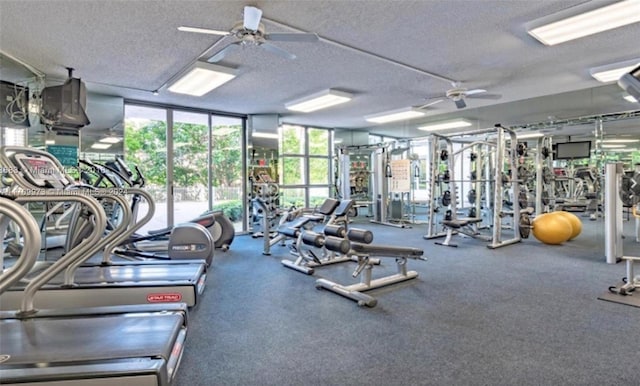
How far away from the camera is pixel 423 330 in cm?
265

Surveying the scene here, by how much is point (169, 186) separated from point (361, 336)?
552 cm

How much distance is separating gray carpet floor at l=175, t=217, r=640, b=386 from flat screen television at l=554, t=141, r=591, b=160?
3.88m

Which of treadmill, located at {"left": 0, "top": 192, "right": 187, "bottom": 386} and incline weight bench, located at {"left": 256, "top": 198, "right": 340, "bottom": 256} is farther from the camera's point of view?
incline weight bench, located at {"left": 256, "top": 198, "right": 340, "bottom": 256}

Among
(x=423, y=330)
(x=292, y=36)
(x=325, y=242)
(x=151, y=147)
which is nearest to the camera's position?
(x=423, y=330)

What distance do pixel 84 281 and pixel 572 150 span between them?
29.8 ft

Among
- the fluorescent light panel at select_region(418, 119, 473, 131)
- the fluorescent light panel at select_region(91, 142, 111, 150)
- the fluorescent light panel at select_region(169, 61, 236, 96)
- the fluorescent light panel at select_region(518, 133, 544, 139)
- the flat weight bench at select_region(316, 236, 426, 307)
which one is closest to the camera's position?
the flat weight bench at select_region(316, 236, 426, 307)

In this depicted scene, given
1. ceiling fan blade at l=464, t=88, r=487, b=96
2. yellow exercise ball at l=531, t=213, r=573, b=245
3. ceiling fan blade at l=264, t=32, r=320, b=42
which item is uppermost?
ceiling fan blade at l=464, t=88, r=487, b=96

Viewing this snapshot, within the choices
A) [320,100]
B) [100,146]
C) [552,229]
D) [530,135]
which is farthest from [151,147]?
[530,135]

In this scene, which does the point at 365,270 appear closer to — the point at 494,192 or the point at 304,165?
the point at 494,192

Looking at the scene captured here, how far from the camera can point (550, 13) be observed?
125 inches

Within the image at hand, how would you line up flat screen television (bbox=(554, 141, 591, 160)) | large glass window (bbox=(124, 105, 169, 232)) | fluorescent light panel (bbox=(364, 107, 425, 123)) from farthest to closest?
flat screen television (bbox=(554, 141, 591, 160)) → fluorescent light panel (bbox=(364, 107, 425, 123)) → large glass window (bbox=(124, 105, 169, 232))

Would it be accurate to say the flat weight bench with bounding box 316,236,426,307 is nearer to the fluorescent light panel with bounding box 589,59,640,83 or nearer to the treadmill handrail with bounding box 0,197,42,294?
the treadmill handrail with bounding box 0,197,42,294

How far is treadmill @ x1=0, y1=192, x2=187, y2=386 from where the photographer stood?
159 cm

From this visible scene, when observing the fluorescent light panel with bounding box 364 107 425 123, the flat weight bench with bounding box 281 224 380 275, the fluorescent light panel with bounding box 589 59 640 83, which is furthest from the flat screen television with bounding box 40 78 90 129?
the fluorescent light panel with bounding box 589 59 640 83
